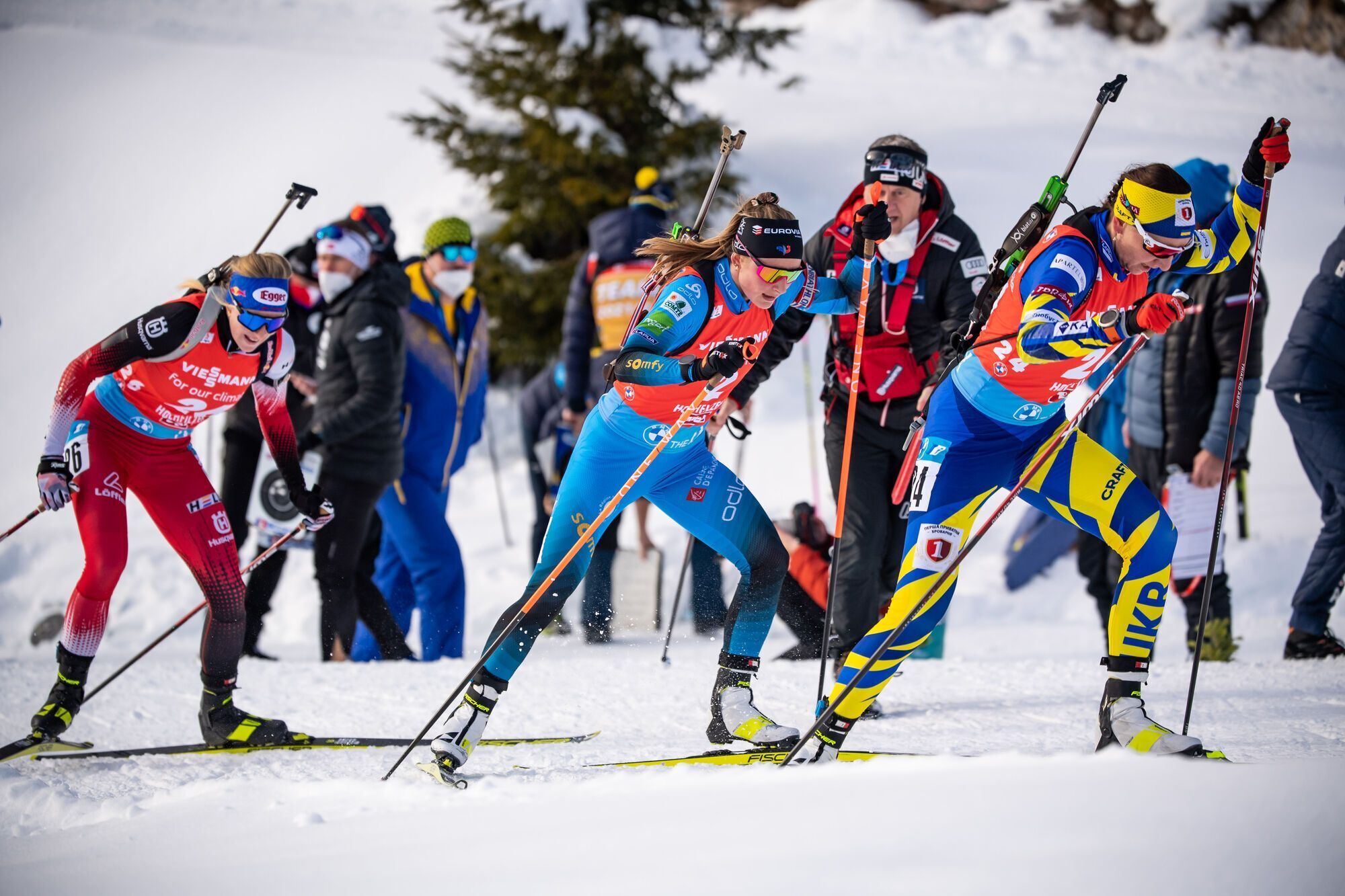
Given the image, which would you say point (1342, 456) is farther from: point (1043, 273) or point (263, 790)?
point (263, 790)

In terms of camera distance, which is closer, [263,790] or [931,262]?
[263,790]

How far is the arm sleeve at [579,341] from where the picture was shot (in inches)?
278

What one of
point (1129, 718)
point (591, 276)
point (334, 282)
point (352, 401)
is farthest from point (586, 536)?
point (591, 276)

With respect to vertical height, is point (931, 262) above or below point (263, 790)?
above

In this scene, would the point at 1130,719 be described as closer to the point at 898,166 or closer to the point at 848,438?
the point at 848,438

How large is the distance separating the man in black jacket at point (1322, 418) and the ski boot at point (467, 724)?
154 inches

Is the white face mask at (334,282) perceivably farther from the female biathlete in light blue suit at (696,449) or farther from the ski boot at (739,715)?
the ski boot at (739,715)

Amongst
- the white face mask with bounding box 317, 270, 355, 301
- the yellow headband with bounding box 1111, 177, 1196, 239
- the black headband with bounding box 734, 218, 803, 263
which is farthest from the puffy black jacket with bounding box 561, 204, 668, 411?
the yellow headband with bounding box 1111, 177, 1196, 239

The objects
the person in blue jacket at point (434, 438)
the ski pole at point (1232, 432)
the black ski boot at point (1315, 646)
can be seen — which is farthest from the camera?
the person in blue jacket at point (434, 438)

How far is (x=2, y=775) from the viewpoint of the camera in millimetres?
4020

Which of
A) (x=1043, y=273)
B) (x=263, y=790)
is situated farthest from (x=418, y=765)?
(x=1043, y=273)

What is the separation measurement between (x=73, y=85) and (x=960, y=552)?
48.2 ft

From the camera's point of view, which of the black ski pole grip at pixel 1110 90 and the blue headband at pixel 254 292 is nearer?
the black ski pole grip at pixel 1110 90

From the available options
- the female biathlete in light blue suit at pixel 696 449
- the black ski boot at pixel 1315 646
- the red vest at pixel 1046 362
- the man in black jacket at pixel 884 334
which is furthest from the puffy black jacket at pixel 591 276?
the black ski boot at pixel 1315 646
